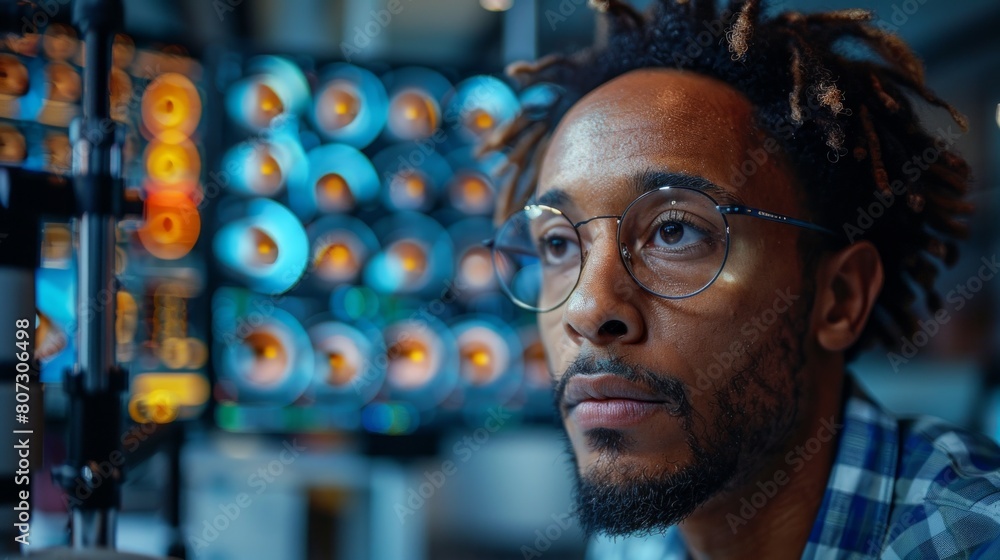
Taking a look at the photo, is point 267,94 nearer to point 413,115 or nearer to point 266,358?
point 413,115

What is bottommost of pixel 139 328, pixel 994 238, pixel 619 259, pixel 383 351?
pixel 383 351

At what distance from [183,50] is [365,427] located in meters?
1.35

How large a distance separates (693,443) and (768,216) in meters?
0.32

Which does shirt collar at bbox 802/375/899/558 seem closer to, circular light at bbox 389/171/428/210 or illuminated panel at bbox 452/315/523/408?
illuminated panel at bbox 452/315/523/408

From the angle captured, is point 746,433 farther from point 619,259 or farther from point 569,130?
point 569,130

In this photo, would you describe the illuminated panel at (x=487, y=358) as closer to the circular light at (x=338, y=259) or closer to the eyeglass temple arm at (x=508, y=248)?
the circular light at (x=338, y=259)

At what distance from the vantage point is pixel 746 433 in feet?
3.37

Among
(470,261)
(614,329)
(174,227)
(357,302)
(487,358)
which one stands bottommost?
(487,358)

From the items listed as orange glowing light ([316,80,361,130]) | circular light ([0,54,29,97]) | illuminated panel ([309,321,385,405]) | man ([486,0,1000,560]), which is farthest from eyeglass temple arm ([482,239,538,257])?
orange glowing light ([316,80,361,130])

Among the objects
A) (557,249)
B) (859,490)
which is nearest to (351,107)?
(557,249)

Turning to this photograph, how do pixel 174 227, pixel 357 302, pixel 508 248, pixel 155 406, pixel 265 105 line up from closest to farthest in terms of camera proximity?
pixel 508 248 → pixel 155 406 → pixel 174 227 → pixel 265 105 → pixel 357 302

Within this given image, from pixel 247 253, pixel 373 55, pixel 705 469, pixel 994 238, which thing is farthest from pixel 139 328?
pixel 994 238

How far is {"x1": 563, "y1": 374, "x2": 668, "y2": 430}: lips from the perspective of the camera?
0.97 meters

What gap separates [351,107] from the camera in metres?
2.71
